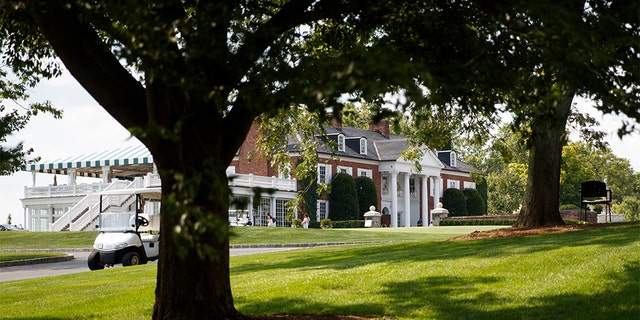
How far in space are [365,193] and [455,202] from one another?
40.4ft

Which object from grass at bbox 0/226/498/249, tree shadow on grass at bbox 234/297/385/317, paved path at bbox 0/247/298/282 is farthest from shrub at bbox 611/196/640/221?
tree shadow on grass at bbox 234/297/385/317

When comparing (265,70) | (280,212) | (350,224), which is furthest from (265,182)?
(265,70)

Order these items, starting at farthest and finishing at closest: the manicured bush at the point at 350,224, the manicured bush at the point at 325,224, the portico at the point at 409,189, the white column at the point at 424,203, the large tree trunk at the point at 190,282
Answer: the white column at the point at 424,203, the portico at the point at 409,189, the manicured bush at the point at 350,224, the manicured bush at the point at 325,224, the large tree trunk at the point at 190,282

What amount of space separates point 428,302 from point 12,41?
626cm

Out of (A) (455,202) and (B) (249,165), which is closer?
(B) (249,165)

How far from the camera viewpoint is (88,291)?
45.3 ft

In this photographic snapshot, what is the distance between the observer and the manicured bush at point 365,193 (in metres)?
59.5

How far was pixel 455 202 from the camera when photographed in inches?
2704

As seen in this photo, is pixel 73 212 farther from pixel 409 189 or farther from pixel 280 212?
pixel 409 189

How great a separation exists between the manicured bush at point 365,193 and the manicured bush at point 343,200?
182 cm

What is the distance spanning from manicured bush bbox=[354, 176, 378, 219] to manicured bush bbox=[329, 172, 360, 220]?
1823mm

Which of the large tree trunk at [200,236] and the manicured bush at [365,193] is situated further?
the manicured bush at [365,193]

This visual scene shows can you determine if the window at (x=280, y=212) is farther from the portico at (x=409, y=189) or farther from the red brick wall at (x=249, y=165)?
the portico at (x=409, y=189)

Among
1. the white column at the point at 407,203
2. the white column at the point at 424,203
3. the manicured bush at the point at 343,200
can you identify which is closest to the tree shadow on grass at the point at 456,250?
the manicured bush at the point at 343,200
